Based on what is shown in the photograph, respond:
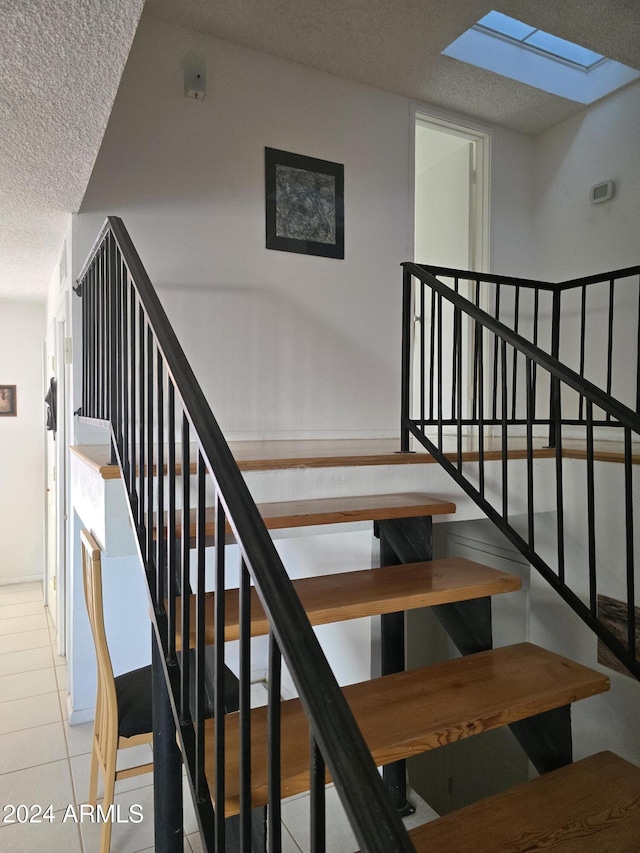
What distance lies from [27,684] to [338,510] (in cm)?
258

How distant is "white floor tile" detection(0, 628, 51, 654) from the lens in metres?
3.86

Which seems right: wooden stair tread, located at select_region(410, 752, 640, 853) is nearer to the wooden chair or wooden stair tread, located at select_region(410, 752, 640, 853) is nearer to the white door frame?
the wooden chair

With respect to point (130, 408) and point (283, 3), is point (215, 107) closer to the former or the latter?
point (283, 3)

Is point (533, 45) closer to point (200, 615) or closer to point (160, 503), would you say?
point (160, 503)

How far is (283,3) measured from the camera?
2906mm

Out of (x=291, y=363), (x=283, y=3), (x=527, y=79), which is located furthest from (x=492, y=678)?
(x=527, y=79)

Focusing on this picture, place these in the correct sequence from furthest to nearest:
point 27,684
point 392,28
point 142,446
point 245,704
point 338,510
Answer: point 27,684 → point 392,28 → point 338,510 → point 142,446 → point 245,704

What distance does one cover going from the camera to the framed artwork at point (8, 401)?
5.18m

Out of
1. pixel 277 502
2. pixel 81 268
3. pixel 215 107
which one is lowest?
pixel 277 502

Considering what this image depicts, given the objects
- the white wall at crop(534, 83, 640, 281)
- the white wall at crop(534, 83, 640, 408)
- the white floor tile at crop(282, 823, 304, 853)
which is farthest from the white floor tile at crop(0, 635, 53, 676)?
the white wall at crop(534, 83, 640, 281)

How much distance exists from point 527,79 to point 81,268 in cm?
303

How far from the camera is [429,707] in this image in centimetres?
140

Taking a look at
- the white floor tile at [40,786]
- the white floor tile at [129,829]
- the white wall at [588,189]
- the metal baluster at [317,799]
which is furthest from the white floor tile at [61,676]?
the white wall at [588,189]

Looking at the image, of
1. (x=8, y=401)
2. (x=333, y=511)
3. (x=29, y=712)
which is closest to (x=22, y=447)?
(x=8, y=401)
